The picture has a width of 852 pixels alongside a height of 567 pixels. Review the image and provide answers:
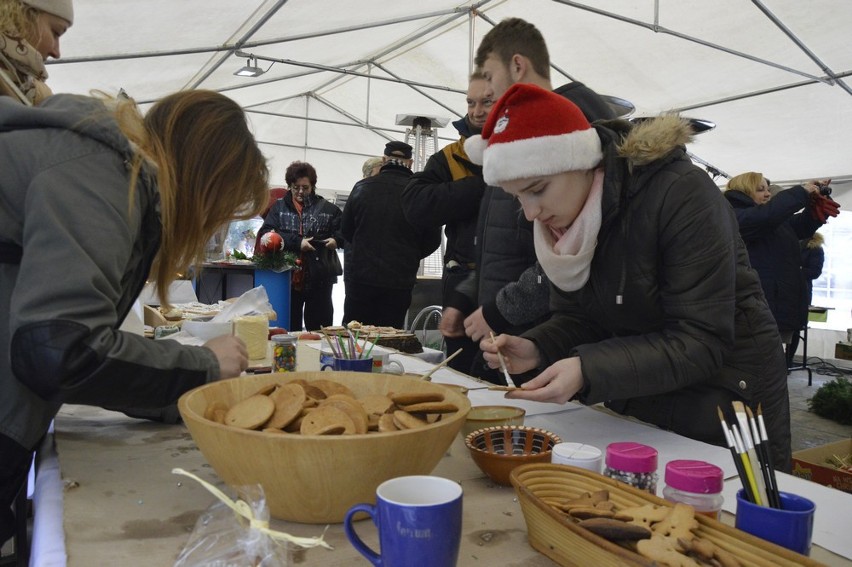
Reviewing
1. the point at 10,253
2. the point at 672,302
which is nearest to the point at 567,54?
the point at 672,302

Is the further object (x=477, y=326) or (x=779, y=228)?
(x=779, y=228)

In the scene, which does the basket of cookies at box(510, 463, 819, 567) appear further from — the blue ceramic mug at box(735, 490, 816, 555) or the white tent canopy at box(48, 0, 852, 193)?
the white tent canopy at box(48, 0, 852, 193)

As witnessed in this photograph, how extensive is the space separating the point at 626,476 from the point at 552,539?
19 centimetres

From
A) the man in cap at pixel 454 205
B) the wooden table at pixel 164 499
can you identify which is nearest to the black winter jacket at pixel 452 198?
the man in cap at pixel 454 205

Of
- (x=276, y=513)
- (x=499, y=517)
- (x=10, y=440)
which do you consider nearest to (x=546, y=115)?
(x=499, y=517)

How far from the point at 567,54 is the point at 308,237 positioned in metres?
3.36

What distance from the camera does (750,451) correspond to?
74cm

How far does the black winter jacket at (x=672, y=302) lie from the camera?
3.97 feet

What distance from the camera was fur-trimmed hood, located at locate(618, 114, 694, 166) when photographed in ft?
4.14

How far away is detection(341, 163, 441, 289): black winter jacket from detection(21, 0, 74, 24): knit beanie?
2137 mm

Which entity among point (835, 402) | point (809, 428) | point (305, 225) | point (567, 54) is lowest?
point (809, 428)

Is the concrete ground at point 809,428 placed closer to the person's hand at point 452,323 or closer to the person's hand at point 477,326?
the person's hand at point 452,323

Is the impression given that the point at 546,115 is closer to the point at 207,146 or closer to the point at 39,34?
the point at 207,146

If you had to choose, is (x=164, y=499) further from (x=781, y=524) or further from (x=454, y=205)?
(x=454, y=205)
